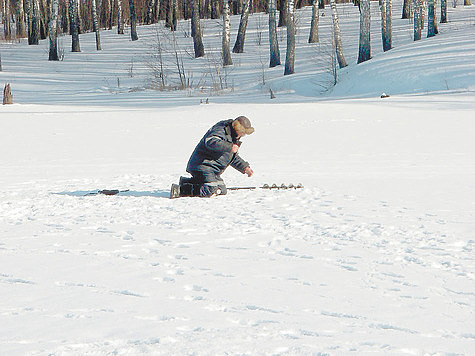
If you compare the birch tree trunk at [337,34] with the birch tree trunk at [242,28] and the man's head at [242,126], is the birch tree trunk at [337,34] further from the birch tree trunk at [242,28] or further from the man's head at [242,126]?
the man's head at [242,126]

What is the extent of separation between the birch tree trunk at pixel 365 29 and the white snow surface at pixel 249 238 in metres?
7.56

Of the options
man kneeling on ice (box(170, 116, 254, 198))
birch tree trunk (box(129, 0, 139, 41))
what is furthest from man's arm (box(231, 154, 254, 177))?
birch tree trunk (box(129, 0, 139, 41))

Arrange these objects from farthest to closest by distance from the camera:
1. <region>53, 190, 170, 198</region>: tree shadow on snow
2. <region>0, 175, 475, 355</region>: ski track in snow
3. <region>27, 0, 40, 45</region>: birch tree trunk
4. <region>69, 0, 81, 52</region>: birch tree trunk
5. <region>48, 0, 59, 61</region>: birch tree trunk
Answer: <region>27, 0, 40, 45</region>: birch tree trunk, <region>69, 0, 81, 52</region>: birch tree trunk, <region>48, 0, 59, 61</region>: birch tree trunk, <region>53, 190, 170, 198</region>: tree shadow on snow, <region>0, 175, 475, 355</region>: ski track in snow

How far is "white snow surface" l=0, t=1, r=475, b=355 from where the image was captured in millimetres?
3852

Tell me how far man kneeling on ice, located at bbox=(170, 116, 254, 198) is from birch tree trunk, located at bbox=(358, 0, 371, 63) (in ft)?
54.5

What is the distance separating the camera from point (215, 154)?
814 centimetres

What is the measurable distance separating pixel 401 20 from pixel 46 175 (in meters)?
29.6

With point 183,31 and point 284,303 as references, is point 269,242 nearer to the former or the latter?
point 284,303

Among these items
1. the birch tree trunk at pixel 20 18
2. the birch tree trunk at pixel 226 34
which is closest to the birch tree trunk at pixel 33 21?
the birch tree trunk at pixel 20 18

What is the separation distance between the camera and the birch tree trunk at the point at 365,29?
23594 mm

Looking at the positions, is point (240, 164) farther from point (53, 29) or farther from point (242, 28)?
point (53, 29)

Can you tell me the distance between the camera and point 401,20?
36156 millimetres

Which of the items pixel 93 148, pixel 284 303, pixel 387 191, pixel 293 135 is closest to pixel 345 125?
pixel 293 135

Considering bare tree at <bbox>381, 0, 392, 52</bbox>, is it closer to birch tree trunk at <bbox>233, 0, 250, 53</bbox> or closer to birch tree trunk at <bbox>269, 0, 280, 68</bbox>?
birch tree trunk at <bbox>269, 0, 280, 68</bbox>
